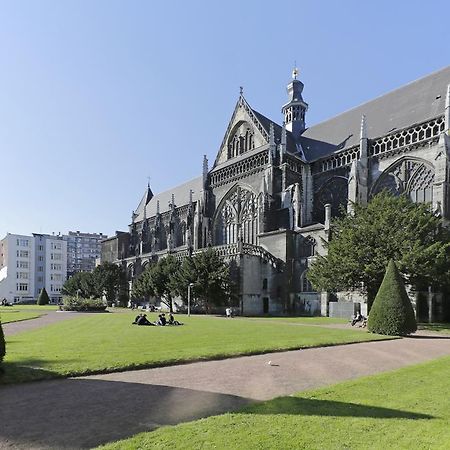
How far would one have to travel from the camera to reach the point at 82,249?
185 meters

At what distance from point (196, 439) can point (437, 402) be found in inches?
209

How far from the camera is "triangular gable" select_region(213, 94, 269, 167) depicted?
60156 millimetres

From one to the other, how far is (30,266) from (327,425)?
120 metres

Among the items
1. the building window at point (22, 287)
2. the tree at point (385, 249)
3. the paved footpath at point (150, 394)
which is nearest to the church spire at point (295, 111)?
the tree at point (385, 249)

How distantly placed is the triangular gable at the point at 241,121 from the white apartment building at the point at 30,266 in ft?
228

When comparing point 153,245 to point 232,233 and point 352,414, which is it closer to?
point 232,233

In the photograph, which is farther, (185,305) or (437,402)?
(185,305)

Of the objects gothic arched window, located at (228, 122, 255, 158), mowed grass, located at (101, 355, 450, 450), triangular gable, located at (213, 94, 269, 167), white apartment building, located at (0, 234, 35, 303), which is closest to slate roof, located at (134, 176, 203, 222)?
triangular gable, located at (213, 94, 269, 167)

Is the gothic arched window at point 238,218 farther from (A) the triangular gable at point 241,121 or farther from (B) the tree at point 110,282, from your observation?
(B) the tree at point 110,282

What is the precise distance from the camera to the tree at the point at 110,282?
7856 centimetres

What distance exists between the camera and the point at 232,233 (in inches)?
2451

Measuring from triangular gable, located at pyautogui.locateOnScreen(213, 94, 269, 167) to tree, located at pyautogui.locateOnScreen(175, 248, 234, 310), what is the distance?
19.6 meters

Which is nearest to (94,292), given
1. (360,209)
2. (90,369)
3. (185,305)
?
(185,305)

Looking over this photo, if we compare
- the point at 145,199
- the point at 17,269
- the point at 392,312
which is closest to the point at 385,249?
the point at 392,312
